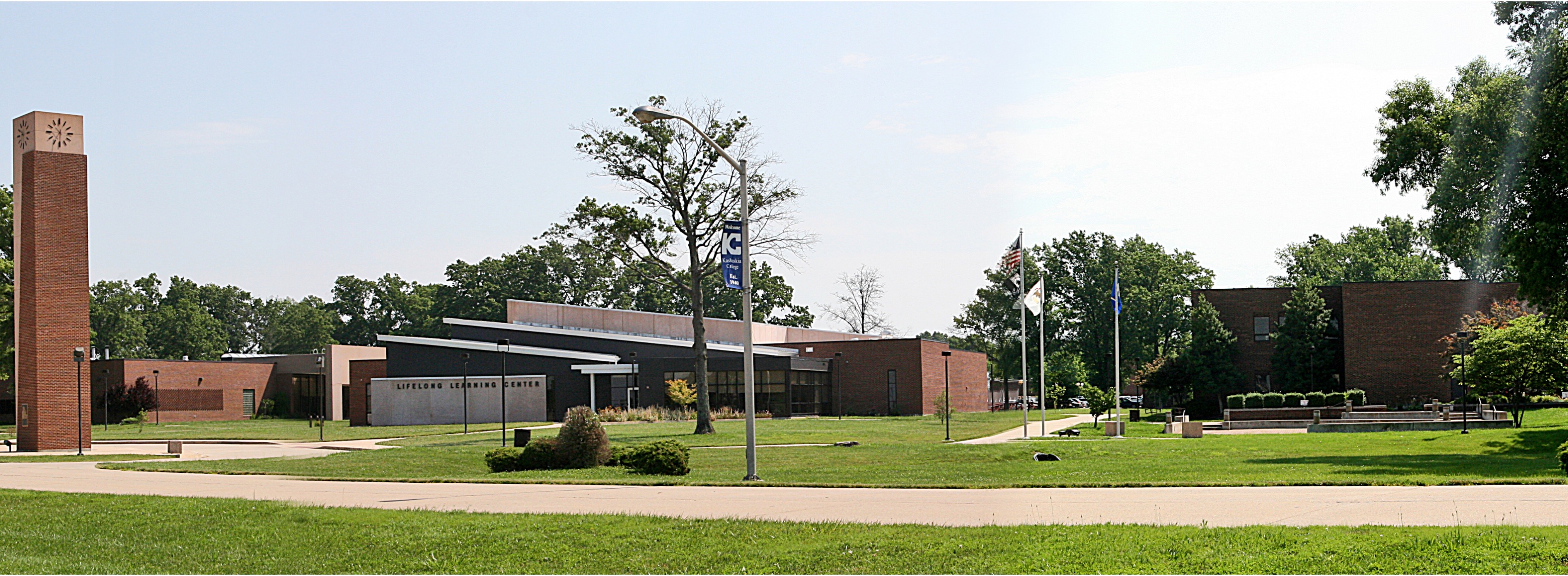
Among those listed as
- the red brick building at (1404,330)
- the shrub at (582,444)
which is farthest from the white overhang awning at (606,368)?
the shrub at (582,444)

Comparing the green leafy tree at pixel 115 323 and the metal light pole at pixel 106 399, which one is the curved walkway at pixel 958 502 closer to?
the metal light pole at pixel 106 399

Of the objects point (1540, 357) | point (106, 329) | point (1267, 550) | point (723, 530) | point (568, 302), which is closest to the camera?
point (1267, 550)

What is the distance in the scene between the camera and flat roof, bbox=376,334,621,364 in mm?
69312

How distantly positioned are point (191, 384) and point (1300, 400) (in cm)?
6892

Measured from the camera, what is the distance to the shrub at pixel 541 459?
2583cm

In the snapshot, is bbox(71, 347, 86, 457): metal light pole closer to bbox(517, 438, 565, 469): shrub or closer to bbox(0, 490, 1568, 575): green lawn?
bbox(517, 438, 565, 469): shrub

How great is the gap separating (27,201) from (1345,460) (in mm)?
37901

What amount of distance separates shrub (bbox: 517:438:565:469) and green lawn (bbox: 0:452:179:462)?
46.8ft

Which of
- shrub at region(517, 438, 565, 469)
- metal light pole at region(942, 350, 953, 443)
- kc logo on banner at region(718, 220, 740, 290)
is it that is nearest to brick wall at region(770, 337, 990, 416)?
metal light pole at region(942, 350, 953, 443)

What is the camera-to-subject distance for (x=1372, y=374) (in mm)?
63094

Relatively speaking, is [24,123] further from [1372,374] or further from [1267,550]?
[1372,374]

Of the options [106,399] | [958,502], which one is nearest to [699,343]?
[958,502]

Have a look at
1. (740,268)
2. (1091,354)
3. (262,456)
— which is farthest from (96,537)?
(1091,354)

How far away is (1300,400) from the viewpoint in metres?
57.8
